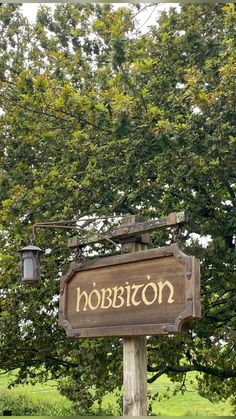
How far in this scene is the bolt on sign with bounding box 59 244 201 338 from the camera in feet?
10.5

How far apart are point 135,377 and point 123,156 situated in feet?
10.6

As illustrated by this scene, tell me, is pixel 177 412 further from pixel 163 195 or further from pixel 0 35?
pixel 0 35

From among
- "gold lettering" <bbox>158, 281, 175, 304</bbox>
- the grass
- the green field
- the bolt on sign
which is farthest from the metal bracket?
the grass

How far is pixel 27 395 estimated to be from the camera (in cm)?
1587

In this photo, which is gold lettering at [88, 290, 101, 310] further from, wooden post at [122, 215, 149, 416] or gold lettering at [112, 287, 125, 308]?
→ wooden post at [122, 215, 149, 416]

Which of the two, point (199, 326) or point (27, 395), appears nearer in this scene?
point (199, 326)

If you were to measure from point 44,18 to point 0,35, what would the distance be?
0.84 m

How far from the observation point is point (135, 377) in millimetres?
3553

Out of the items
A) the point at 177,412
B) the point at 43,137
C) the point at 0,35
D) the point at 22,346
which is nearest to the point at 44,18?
the point at 0,35

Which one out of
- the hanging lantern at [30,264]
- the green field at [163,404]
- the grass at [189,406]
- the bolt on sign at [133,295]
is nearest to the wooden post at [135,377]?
the bolt on sign at [133,295]

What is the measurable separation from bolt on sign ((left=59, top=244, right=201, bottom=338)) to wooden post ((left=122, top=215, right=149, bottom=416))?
187mm

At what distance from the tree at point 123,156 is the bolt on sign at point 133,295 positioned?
2165mm

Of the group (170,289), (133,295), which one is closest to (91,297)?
(133,295)

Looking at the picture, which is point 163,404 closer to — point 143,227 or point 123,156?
point 123,156
